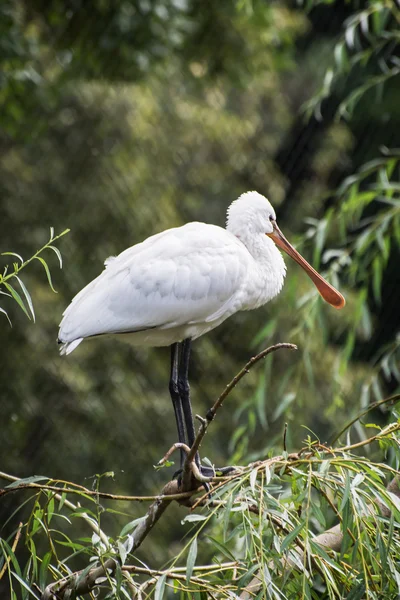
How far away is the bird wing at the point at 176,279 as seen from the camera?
226 cm

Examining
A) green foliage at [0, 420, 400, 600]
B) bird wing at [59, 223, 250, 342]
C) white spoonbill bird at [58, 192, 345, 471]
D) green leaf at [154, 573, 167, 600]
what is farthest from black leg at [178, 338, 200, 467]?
green leaf at [154, 573, 167, 600]

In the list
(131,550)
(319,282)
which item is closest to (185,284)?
(319,282)

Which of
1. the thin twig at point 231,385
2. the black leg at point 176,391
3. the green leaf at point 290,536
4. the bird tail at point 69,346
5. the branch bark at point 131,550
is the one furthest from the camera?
the black leg at point 176,391

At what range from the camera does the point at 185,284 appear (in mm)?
2330

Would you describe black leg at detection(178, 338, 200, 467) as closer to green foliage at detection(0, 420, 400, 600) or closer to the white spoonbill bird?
the white spoonbill bird

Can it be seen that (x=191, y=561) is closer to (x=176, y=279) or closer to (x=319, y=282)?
(x=176, y=279)

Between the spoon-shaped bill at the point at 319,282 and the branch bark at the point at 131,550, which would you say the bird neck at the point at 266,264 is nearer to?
the spoon-shaped bill at the point at 319,282

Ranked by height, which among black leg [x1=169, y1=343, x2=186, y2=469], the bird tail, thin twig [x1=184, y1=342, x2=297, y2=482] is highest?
thin twig [x1=184, y1=342, x2=297, y2=482]

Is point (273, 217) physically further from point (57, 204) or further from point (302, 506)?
point (57, 204)

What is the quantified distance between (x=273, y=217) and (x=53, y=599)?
3.86 feet

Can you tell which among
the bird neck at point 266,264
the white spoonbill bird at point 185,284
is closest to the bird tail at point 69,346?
the white spoonbill bird at point 185,284

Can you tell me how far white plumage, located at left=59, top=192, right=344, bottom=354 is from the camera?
7.36 feet

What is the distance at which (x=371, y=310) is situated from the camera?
779 centimetres

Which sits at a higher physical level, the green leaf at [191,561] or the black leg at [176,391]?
the green leaf at [191,561]
